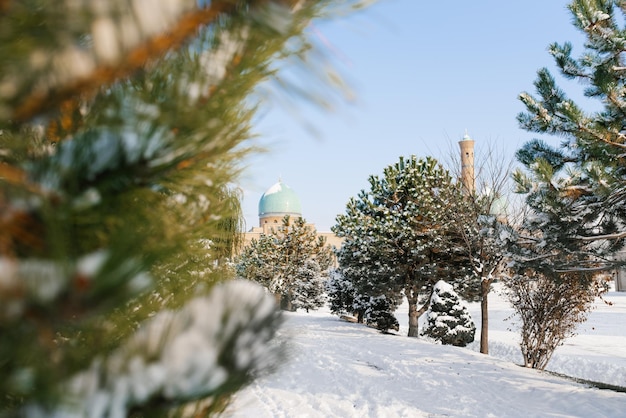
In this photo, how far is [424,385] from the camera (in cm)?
1077

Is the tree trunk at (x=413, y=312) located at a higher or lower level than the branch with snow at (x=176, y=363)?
lower

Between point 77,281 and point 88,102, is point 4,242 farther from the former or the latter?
point 88,102

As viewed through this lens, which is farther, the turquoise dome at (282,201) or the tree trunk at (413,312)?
the turquoise dome at (282,201)

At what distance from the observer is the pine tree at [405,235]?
19.0 m

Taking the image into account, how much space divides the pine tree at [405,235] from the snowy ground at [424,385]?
3.60 m

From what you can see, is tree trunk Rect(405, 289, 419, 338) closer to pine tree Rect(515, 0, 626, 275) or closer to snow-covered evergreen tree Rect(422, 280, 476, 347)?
snow-covered evergreen tree Rect(422, 280, 476, 347)

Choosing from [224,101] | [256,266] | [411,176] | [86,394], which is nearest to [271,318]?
[86,394]

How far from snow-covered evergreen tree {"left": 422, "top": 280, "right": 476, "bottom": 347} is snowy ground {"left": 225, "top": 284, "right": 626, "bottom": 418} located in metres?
1.61

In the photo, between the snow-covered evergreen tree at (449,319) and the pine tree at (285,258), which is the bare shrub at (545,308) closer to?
the snow-covered evergreen tree at (449,319)

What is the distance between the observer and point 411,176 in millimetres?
19891

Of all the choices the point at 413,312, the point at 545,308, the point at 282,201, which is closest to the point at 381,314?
the point at 413,312

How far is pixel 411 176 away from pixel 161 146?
64.5ft

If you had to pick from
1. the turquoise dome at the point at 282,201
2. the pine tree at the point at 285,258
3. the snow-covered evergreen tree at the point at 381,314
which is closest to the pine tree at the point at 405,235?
the snow-covered evergreen tree at the point at 381,314

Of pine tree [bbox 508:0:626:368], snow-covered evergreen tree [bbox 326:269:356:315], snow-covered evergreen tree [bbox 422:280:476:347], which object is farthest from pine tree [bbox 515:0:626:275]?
snow-covered evergreen tree [bbox 326:269:356:315]
